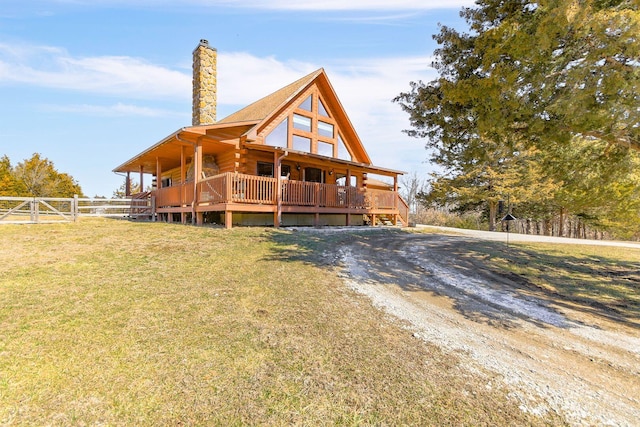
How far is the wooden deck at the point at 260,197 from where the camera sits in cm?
Result: 1104

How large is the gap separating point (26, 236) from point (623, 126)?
1556 cm

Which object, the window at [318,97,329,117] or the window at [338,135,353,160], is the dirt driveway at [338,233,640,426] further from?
the window at [318,97,329,117]

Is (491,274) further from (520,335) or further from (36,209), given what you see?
(36,209)

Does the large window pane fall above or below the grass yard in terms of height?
above

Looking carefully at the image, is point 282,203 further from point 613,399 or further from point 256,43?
point 613,399

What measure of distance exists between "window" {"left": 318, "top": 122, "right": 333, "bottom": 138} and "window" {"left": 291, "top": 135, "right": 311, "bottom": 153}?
1064 millimetres

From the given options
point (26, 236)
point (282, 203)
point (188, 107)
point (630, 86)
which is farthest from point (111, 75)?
point (630, 86)

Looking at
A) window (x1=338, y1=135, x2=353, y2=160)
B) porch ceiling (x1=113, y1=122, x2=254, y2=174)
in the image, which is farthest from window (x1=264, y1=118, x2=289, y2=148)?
window (x1=338, y1=135, x2=353, y2=160)

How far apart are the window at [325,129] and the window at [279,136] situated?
2.21 metres

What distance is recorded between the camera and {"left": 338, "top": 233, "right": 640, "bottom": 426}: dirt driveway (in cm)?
263

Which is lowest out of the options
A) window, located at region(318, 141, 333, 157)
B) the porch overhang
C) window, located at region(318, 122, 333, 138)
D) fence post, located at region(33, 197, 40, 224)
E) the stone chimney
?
fence post, located at region(33, 197, 40, 224)

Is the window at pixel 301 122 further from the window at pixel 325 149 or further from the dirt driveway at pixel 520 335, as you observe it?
the dirt driveway at pixel 520 335

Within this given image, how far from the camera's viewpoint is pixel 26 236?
8.25 meters

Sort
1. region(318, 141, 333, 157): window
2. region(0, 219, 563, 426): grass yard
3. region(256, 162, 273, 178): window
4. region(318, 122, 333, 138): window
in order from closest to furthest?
region(0, 219, 563, 426): grass yard → region(256, 162, 273, 178): window → region(318, 141, 333, 157): window → region(318, 122, 333, 138): window
